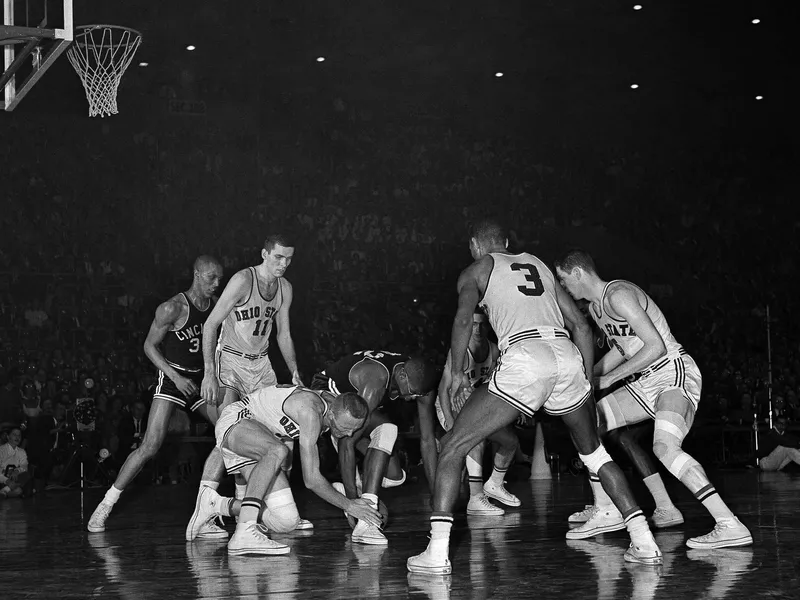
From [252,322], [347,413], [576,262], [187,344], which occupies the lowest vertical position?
[347,413]

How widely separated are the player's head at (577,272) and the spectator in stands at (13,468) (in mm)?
6165

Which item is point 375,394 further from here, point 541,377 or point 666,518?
point 666,518

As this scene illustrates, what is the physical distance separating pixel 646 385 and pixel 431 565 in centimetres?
207

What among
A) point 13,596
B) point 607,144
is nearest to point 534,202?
point 607,144

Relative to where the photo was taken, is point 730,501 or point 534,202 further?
point 534,202

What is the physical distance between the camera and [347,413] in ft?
16.1

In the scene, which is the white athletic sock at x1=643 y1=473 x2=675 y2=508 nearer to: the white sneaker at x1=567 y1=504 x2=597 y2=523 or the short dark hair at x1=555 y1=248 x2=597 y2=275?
the white sneaker at x1=567 y1=504 x2=597 y2=523

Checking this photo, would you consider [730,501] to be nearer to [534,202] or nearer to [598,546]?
[598,546]

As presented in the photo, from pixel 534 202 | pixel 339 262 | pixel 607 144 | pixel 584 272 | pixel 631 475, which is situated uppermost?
pixel 607 144

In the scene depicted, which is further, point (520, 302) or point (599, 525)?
point (599, 525)

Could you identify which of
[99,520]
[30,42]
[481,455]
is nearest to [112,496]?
[99,520]

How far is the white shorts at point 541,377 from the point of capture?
452 centimetres

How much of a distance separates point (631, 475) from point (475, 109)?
9.08 m

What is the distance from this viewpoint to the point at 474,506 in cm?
694
